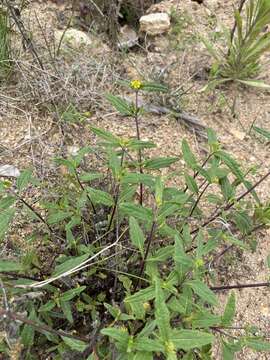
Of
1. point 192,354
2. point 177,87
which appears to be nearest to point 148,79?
point 177,87

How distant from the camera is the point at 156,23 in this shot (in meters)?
2.91

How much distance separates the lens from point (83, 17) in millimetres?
3143

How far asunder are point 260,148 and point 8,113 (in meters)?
1.34

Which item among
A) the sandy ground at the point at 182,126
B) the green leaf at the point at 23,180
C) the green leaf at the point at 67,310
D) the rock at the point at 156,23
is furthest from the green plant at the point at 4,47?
the green leaf at the point at 67,310

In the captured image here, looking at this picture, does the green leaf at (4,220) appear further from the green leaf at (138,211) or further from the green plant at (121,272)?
the green leaf at (138,211)

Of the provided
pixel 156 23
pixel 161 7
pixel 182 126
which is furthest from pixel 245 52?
pixel 161 7

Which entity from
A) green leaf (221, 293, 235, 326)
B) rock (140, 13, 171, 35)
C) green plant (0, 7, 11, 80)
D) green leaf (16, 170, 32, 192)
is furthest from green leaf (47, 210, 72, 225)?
rock (140, 13, 171, 35)

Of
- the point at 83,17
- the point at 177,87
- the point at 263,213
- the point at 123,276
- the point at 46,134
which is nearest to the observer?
the point at 123,276

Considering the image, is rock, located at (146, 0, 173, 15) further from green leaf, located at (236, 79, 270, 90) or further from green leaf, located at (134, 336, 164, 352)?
green leaf, located at (134, 336, 164, 352)

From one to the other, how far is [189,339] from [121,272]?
39cm

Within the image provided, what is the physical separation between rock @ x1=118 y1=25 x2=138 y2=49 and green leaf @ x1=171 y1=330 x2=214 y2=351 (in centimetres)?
201

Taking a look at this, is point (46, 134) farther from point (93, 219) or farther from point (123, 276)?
point (123, 276)

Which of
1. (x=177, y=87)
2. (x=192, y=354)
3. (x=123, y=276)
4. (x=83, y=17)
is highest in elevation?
(x=83, y=17)

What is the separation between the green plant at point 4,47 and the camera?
93.3 inches
